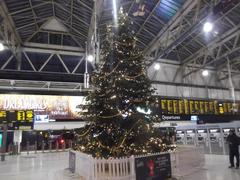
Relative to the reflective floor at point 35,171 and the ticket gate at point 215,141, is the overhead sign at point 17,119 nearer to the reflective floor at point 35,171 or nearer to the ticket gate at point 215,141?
the reflective floor at point 35,171

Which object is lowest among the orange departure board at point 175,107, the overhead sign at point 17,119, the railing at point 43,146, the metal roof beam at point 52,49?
the railing at point 43,146

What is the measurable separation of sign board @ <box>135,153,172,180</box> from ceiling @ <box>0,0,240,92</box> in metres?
7.86

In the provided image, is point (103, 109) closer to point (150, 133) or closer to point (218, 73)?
point (150, 133)

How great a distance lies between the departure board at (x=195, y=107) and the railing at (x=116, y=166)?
1092 cm

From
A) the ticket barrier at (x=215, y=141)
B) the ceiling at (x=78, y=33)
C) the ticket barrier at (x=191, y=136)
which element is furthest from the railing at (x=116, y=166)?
the ticket barrier at (x=191, y=136)

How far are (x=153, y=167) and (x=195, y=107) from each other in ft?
48.4

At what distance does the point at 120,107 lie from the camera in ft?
23.0

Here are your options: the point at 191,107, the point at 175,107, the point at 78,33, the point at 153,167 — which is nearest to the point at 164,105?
the point at 175,107

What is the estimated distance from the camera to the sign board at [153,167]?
18.4 ft

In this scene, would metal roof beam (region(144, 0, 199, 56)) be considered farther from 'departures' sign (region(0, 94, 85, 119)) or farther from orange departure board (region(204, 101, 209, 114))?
'departures' sign (region(0, 94, 85, 119))

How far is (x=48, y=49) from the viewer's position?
1834 centimetres

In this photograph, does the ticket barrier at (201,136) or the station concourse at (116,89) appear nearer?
the station concourse at (116,89)

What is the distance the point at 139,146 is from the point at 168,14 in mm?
10547

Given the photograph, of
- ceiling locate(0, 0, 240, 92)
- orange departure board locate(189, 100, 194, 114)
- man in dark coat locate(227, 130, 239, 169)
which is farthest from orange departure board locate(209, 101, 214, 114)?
man in dark coat locate(227, 130, 239, 169)
